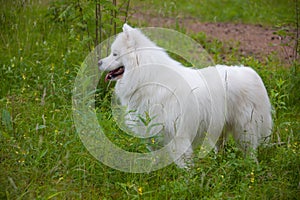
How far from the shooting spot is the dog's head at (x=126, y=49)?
447 centimetres

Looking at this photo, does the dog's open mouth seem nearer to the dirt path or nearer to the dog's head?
the dog's head

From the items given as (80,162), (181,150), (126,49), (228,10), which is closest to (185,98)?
(181,150)

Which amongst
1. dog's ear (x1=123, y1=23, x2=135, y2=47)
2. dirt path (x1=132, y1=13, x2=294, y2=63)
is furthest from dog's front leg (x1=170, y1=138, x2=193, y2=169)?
dirt path (x1=132, y1=13, x2=294, y2=63)

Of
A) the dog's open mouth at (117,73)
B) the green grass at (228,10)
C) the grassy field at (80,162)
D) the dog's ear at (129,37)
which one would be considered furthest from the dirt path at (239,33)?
the dog's ear at (129,37)

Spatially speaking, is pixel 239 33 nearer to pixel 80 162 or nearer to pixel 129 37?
pixel 129 37

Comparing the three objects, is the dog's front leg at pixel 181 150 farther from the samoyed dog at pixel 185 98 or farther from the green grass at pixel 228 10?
the green grass at pixel 228 10

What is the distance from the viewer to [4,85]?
18.4 feet

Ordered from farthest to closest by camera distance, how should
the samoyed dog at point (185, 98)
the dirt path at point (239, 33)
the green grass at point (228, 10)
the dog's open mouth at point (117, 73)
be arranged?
the green grass at point (228, 10), the dirt path at point (239, 33), the dog's open mouth at point (117, 73), the samoyed dog at point (185, 98)

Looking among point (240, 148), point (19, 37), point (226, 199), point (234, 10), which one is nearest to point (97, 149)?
point (226, 199)

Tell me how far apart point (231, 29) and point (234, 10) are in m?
1.33

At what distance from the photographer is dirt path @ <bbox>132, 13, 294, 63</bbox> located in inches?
312

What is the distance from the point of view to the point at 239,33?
29.1 feet

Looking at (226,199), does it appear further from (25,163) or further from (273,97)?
(273,97)

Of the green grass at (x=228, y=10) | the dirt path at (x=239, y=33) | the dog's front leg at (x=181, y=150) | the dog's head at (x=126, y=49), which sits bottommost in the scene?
the dog's front leg at (x=181, y=150)
